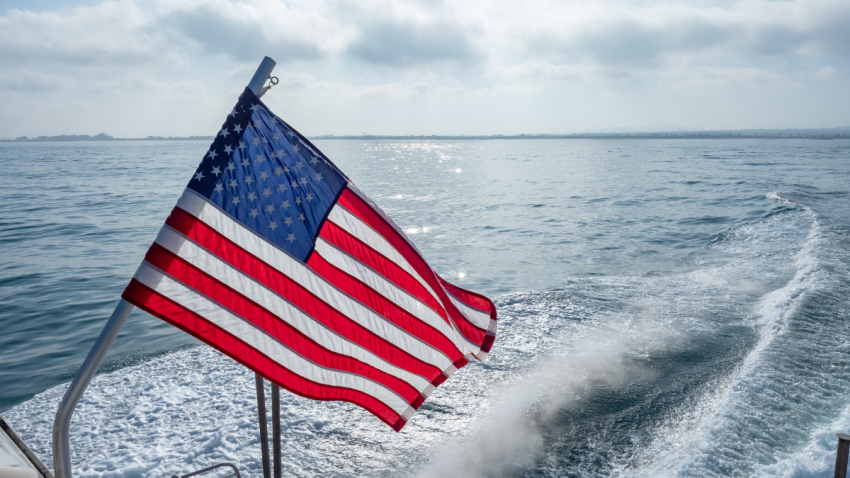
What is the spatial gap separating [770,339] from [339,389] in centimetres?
1017

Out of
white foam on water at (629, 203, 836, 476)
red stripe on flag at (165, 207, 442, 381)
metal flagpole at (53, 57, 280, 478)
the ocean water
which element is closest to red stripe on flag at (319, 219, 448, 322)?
red stripe on flag at (165, 207, 442, 381)

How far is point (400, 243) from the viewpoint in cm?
412

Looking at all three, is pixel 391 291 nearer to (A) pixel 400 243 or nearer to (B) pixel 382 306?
(B) pixel 382 306

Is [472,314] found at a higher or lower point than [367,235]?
lower

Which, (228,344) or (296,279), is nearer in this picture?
(228,344)

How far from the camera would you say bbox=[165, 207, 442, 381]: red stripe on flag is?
10.3ft

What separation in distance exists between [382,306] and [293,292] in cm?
72

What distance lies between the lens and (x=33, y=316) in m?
13.6

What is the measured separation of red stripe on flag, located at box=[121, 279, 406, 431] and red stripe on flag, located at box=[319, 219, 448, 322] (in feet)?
2.76

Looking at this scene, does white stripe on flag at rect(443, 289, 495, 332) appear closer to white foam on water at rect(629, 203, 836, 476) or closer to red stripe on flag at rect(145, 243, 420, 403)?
red stripe on flag at rect(145, 243, 420, 403)

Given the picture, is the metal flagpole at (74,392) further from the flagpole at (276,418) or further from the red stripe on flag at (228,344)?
the flagpole at (276,418)

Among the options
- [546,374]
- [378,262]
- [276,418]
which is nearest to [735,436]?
[546,374]

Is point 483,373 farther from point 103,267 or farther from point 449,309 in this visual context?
point 103,267

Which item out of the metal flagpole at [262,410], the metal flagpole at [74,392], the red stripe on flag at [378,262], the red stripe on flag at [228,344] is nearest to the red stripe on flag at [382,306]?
the red stripe on flag at [378,262]
